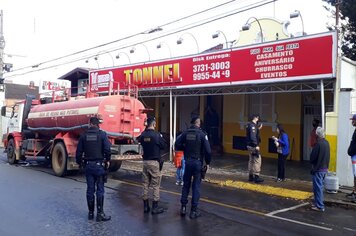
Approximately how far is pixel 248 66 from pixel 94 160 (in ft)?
23.5

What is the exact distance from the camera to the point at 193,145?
7234 millimetres

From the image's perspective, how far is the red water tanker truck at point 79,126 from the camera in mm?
11812

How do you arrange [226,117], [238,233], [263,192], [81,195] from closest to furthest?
1. [238,233]
2. [81,195]
3. [263,192]
4. [226,117]

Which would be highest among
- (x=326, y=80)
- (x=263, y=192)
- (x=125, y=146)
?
(x=326, y=80)

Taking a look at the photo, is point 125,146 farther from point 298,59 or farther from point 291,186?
point 298,59

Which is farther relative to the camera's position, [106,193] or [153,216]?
[106,193]

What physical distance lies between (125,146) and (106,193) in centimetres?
269

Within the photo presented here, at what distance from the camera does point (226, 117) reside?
18250 millimetres

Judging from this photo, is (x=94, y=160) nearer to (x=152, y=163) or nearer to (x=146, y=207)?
(x=152, y=163)

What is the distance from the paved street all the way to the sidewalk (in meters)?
0.40

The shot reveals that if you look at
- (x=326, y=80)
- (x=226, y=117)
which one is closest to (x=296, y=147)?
(x=226, y=117)

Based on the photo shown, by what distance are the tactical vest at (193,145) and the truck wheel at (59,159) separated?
621cm

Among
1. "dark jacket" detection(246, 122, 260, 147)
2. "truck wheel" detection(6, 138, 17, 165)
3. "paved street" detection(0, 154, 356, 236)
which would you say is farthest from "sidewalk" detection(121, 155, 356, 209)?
"truck wheel" detection(6, 138, 17, 165)

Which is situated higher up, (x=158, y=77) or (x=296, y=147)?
(x=158, y=77)
